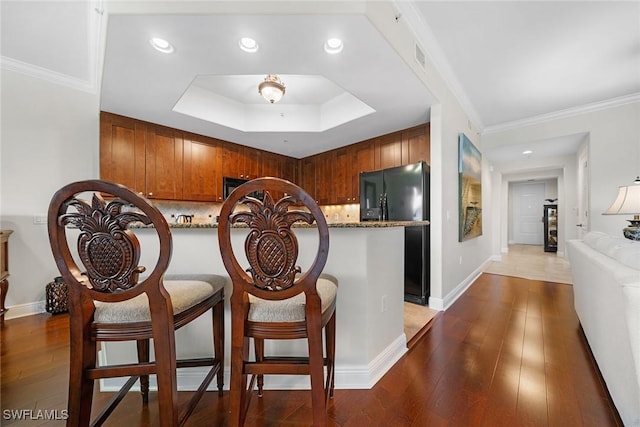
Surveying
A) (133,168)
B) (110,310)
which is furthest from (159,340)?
(133,168)

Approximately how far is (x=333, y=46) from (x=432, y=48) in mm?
1220

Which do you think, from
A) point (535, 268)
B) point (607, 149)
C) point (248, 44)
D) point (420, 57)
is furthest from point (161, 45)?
point (535, 268)

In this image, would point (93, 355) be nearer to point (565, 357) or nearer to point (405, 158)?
point (565, 357)

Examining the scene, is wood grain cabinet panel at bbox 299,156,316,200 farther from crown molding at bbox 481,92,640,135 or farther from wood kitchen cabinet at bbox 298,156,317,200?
crown molding at bbox 481,92,640,135

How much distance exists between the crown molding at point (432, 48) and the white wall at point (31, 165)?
3637 mm

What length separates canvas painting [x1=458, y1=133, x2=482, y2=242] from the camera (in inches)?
126

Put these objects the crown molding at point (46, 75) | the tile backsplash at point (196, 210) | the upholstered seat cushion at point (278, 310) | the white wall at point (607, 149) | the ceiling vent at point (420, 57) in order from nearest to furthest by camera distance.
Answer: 1. the upholstered seat cushion at point (278, 310)
2. the ceiling vent at point (420, 57)
3. the crown molding at point (46, 75)
4. the white wall at point (607, 149)
5. the tile backsplash at point (196, 210)

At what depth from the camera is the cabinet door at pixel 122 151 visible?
287 centimetres

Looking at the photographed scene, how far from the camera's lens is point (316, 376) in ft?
3.16

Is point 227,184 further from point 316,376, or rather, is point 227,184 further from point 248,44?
point 316,376

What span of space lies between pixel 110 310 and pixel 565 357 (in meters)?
2.81

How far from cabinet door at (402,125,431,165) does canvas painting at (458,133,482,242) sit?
1.48 feet

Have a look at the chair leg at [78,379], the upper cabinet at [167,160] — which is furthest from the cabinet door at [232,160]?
the chair leg at [78,379]

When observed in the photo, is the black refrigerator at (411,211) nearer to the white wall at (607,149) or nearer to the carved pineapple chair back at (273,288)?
the carved pineapple chair back at (273,288)
